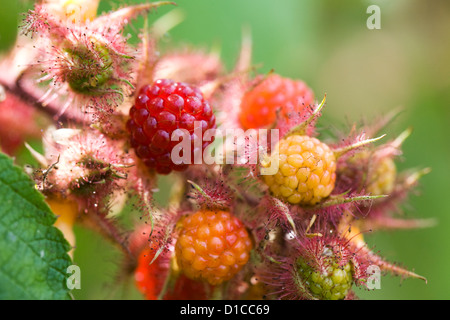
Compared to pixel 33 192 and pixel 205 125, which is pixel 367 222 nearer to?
pixel 205 125

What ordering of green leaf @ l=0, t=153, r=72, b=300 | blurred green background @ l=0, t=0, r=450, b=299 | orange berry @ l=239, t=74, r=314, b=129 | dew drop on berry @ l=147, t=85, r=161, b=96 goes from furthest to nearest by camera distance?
blurred green background @ l=0, t=0, r=450, b=299, orange berry @ l=239, t=74, r=314, b=129, dew drop on berry @ l=147, t=85, r=161, b=96, green leaf @ l=0, t=153, r=72, b=300

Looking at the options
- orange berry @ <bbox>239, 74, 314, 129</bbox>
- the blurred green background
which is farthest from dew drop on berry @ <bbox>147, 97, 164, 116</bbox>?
the blurred green background

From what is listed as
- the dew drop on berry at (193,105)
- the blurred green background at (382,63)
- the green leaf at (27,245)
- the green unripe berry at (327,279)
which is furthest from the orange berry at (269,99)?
the blurred green background at (382,63)

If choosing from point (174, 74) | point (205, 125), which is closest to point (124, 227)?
point (205, 125)

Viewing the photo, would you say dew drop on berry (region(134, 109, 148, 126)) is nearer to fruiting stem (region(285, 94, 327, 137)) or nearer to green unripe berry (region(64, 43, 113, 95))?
green unripe berry (region(64, 43, 113, 95))

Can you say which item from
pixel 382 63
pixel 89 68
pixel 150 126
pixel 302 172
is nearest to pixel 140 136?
pixel 150 126

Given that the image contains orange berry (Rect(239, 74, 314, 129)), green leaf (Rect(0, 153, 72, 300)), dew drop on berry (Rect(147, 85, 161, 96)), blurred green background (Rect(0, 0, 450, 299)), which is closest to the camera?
green leaf (Rect(0, 153, 72, 300))
